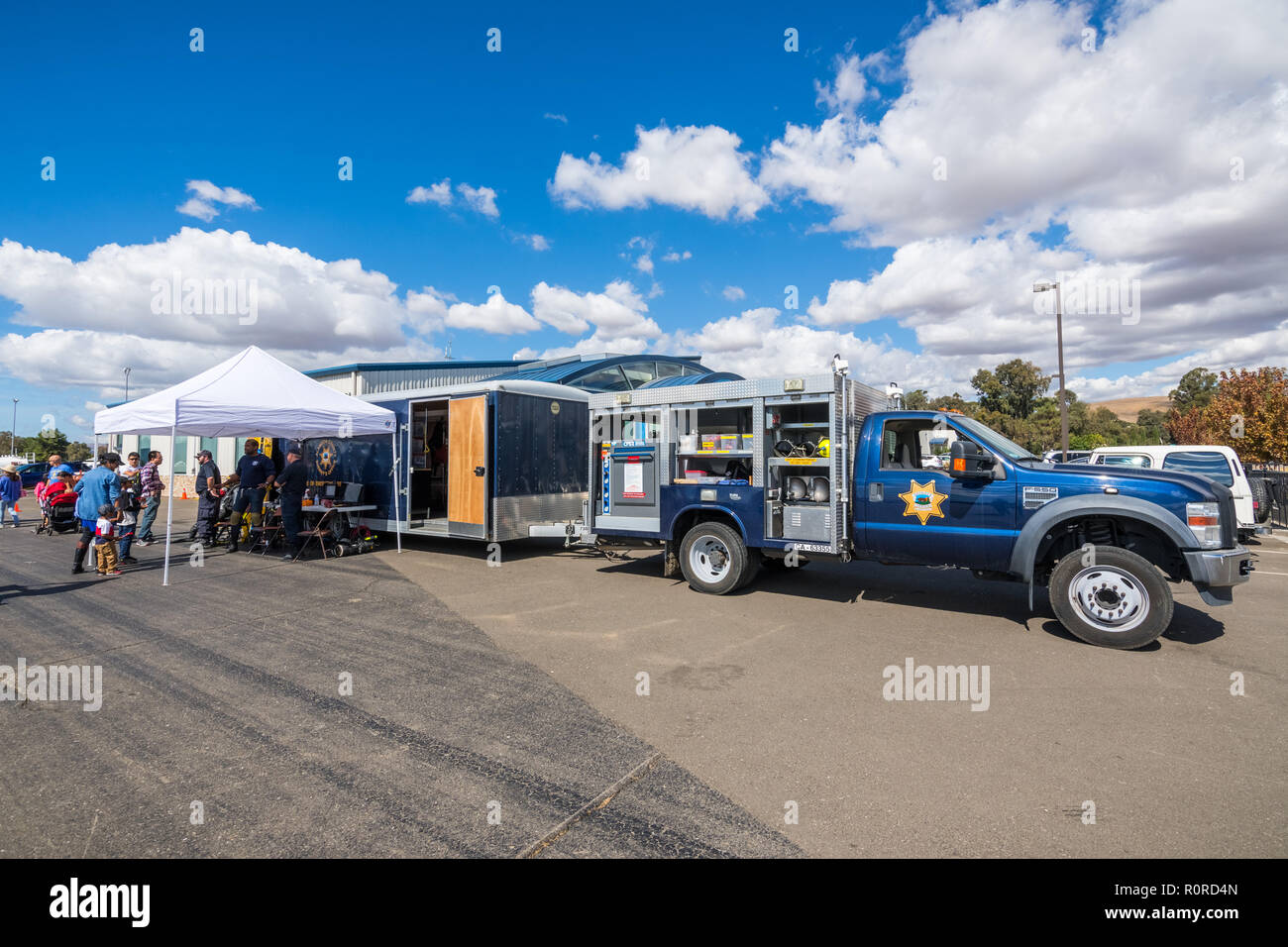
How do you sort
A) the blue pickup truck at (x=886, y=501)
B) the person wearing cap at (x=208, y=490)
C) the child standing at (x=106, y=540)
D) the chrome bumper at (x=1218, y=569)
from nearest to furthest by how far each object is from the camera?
1. the chrome bumper at (x=1218, y=569)
2. the blue pickup truck at (x=886, y=501)
3. the child standing at (x=106, y=540)
4. the person wearing cap at (x=208, y=490)

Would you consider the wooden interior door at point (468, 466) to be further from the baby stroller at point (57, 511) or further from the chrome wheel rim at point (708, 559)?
the baby stroller at point (57, 511)

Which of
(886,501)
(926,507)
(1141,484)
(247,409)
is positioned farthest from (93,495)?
(1141,484)

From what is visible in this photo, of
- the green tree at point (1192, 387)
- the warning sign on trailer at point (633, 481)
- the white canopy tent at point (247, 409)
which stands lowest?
the warning sign on trailer at point (633, 481)

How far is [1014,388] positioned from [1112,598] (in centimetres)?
4280

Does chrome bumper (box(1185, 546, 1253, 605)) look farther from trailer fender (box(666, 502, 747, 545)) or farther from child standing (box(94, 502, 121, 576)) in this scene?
child standing (box(94, 502, 121, 576))

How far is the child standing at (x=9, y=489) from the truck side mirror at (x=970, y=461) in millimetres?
21494

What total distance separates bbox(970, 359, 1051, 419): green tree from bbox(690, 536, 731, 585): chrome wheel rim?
4175 cm

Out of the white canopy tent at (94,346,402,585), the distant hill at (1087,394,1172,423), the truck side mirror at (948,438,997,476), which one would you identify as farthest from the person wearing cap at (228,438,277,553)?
the distant hill at (1087,394,1172,423)

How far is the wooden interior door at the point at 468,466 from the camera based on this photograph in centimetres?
1066

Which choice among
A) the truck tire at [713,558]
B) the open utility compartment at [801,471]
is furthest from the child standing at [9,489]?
the open utility compartment at [801,471]

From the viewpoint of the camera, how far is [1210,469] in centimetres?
1123

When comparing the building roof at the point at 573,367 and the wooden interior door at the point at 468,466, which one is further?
the building roof at the point at 573,367

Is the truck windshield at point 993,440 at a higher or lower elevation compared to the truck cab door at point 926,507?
higher
